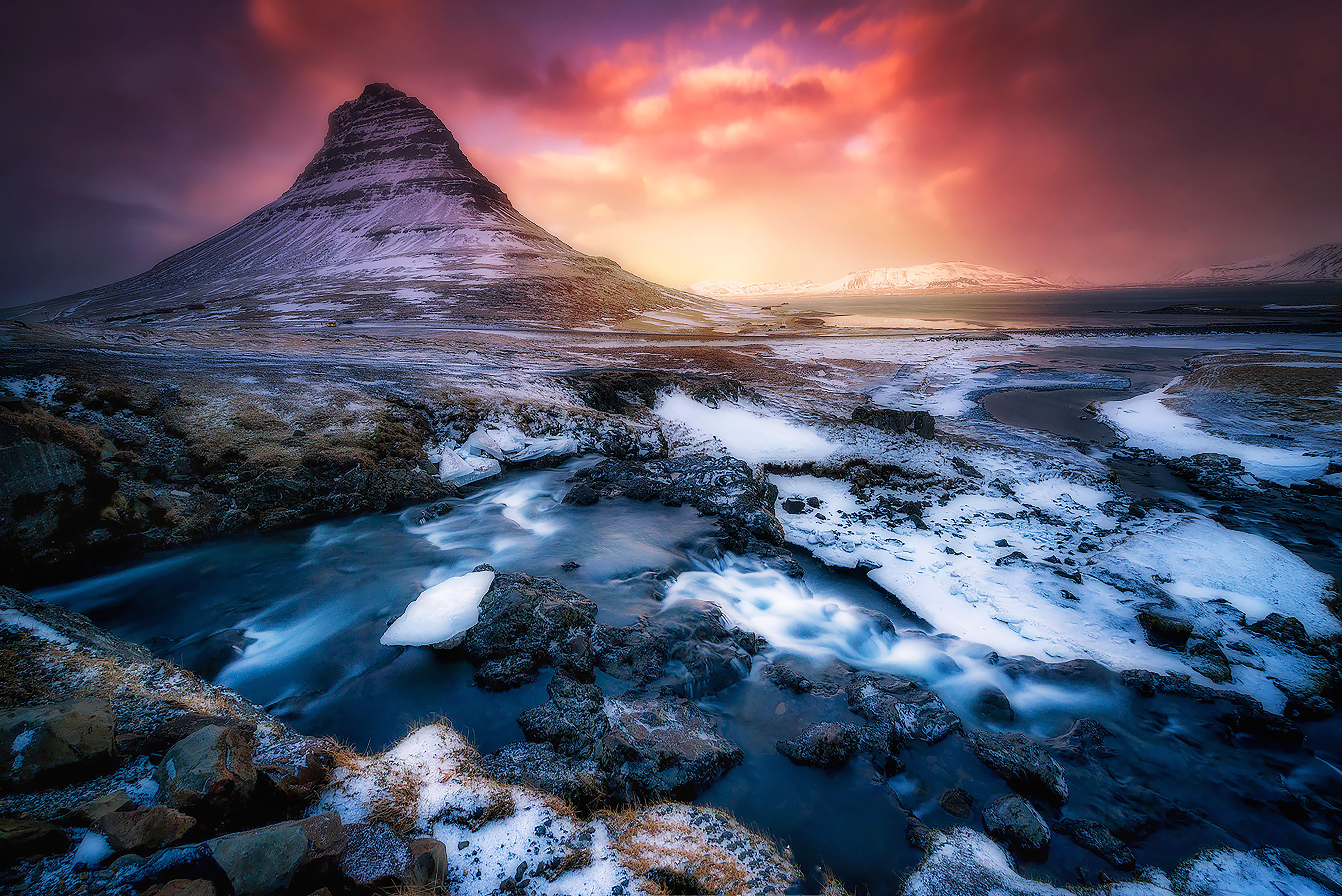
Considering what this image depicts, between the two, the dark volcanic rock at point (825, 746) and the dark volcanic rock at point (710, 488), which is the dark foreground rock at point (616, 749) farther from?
the dark volcanic rock at point (710, 488)

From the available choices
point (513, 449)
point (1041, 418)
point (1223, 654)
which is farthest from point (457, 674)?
point (1041, 418)

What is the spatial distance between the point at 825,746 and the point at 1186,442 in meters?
21.8

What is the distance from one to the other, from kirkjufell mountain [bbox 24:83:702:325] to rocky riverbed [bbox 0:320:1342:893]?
47.2 meters

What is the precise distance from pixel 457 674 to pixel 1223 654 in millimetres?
12867

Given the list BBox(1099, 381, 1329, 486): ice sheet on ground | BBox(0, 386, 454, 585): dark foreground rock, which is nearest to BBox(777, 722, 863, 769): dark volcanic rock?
BBox(0, 386, 454, 585): dark foreground rock

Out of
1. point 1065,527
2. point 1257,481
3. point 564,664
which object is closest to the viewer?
point 564,664

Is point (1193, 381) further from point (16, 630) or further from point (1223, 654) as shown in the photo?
point (16, 630)

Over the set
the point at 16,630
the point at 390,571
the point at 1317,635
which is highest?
the point at 16,630

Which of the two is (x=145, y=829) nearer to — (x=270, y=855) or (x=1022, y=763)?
(x=270, y=855)

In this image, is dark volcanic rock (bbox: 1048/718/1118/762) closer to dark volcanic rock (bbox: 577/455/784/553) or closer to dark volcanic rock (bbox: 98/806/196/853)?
dark volcanic rock (bbox: 577/455/784/553)

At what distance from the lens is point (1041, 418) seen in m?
22.3

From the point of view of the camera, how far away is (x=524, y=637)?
7.40 m

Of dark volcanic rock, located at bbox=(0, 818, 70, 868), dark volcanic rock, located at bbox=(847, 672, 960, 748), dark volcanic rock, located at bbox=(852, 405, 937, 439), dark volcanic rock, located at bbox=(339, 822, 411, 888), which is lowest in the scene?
dark volcanic rock, located at bbox=(847, 672, 960, 748)

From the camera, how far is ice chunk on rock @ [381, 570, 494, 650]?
7.59 meters
